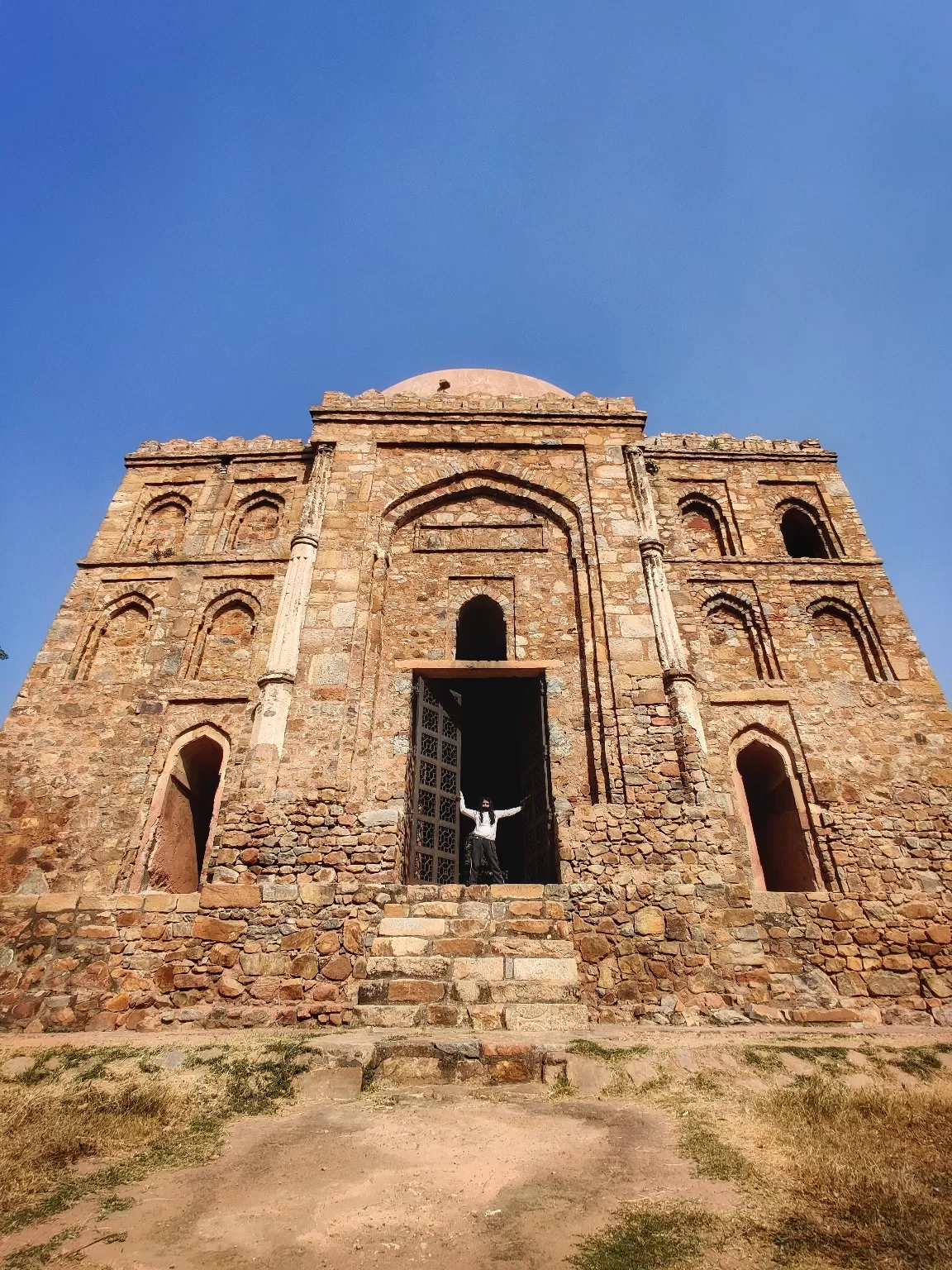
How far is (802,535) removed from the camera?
13.4 meters

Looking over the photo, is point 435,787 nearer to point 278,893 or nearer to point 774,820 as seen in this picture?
point 278,893

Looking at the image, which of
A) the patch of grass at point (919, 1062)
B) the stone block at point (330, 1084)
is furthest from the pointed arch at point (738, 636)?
the stone block at point (330, 1084)

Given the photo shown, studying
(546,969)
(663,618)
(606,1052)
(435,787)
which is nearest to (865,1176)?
(606,1052)

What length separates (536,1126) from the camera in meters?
3.91

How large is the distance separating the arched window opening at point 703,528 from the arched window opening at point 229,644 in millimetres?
8227

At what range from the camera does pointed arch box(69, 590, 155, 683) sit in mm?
10734

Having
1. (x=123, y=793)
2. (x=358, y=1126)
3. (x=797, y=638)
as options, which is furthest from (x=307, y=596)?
(x=797, y=638)

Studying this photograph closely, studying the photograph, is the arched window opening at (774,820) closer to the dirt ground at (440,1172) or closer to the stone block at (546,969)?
the stone block at (546,969)

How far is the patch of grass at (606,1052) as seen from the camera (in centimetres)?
491

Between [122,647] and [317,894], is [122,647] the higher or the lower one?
the higher one

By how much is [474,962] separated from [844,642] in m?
8.41

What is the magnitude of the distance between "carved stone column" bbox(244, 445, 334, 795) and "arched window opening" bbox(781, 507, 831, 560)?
892 cm

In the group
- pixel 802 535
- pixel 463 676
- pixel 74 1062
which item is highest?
pixel 802 535

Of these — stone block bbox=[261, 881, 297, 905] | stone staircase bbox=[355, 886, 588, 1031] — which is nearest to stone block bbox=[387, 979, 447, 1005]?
stone staircase bbox=[355, 886, 588, 1031]
